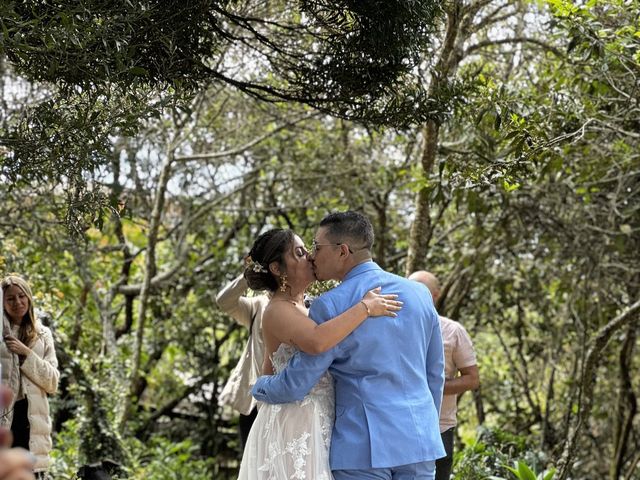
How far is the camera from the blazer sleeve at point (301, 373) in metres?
4.01

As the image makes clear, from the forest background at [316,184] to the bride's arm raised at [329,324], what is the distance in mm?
1184

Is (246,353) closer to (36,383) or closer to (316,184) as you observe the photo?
(36,383)

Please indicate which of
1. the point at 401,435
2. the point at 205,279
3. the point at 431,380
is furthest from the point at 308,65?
the point at 205,279

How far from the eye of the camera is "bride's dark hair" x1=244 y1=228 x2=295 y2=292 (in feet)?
14.9

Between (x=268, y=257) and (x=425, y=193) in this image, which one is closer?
(x=268, y=257)

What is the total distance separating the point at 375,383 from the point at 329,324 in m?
0.31

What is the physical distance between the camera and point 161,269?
13.0 metres

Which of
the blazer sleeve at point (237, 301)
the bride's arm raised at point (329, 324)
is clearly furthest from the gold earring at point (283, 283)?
the blazer sleeve at point (237, 301)

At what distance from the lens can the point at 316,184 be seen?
11930mm

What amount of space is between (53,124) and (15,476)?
3101 millimetres

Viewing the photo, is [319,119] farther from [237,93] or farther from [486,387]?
[486,387]

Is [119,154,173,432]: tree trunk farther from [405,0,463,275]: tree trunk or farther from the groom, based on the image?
the groom

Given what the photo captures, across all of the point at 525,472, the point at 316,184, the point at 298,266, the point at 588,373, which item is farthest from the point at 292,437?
the point at 316,184

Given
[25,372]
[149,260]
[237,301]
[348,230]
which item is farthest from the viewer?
[149,260]
